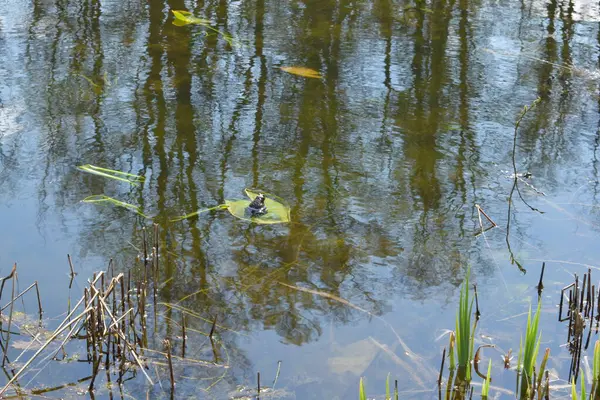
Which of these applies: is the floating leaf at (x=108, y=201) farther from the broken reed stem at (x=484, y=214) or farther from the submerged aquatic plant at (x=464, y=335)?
the submerged aquatic plant at (x=464, y=335)

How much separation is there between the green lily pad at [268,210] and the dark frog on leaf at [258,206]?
0.07 ft

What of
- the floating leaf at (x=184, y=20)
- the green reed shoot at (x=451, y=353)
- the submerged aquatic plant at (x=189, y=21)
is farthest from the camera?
the floating leaf at (x=184, y=20)

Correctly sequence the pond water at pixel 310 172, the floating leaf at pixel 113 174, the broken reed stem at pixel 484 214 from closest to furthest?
the pond water at pixel 310 172, the broken reed stem at pixel 484 214, the floating leaf at pixel 113 174

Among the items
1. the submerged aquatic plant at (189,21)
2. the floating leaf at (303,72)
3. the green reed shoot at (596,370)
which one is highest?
the submerged aquatic plant at (189,21)

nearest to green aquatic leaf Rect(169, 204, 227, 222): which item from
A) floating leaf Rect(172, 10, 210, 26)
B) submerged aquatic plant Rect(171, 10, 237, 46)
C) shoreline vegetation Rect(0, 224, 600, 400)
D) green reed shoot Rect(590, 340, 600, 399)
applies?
shoreline vegetation Rect(0, 224, 600, 400)

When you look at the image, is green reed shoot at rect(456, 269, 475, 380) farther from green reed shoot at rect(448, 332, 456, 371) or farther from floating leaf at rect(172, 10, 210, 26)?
floating leaf at rect(172, 10, 210, 26)

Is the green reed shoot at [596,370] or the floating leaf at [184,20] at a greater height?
the floating leaf at [184,20]

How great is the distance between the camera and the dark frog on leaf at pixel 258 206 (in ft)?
16.5

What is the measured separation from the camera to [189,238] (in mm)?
4805

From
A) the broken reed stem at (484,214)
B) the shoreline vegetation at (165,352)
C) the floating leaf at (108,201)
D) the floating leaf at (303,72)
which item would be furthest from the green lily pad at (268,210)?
the floating leaf at (303,72)

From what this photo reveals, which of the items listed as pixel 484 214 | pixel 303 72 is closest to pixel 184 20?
pixel 303 72

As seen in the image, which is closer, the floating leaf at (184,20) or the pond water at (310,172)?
the pond water at (310,172)

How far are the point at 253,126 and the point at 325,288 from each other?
85.5 inches

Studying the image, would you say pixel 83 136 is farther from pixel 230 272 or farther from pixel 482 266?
pixel 482 266
